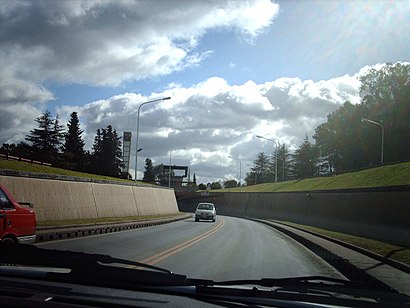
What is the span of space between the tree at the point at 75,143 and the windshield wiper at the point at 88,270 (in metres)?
91.4

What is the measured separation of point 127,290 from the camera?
5.00 m

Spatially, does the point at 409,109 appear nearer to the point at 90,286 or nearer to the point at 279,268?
the point at 279,268

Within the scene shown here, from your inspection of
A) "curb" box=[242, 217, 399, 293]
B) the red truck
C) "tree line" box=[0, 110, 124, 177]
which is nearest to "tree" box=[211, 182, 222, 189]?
"tree line" box=[0, 110, 124, 177]

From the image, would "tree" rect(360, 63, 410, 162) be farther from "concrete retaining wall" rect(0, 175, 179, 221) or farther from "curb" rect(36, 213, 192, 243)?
"curb" rect(36, 213, 192, 243)

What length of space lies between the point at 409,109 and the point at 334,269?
66991 mm

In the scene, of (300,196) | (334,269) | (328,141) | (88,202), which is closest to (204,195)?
(328,141)

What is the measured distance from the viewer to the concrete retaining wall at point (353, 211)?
21562 mm

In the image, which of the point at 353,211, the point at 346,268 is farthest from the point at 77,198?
the point at 346,268

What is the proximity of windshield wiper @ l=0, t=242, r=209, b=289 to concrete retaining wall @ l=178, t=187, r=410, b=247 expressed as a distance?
16.7 metres

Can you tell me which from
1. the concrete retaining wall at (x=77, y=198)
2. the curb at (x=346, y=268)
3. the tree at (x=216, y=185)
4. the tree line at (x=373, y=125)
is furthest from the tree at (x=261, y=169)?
the curb at (x=346, y=268)

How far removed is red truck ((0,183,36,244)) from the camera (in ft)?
34.9

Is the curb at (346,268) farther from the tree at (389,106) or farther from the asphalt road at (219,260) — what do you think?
the tree at (389,106)

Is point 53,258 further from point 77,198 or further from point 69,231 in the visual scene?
point 77,198

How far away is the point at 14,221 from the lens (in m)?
11.1
